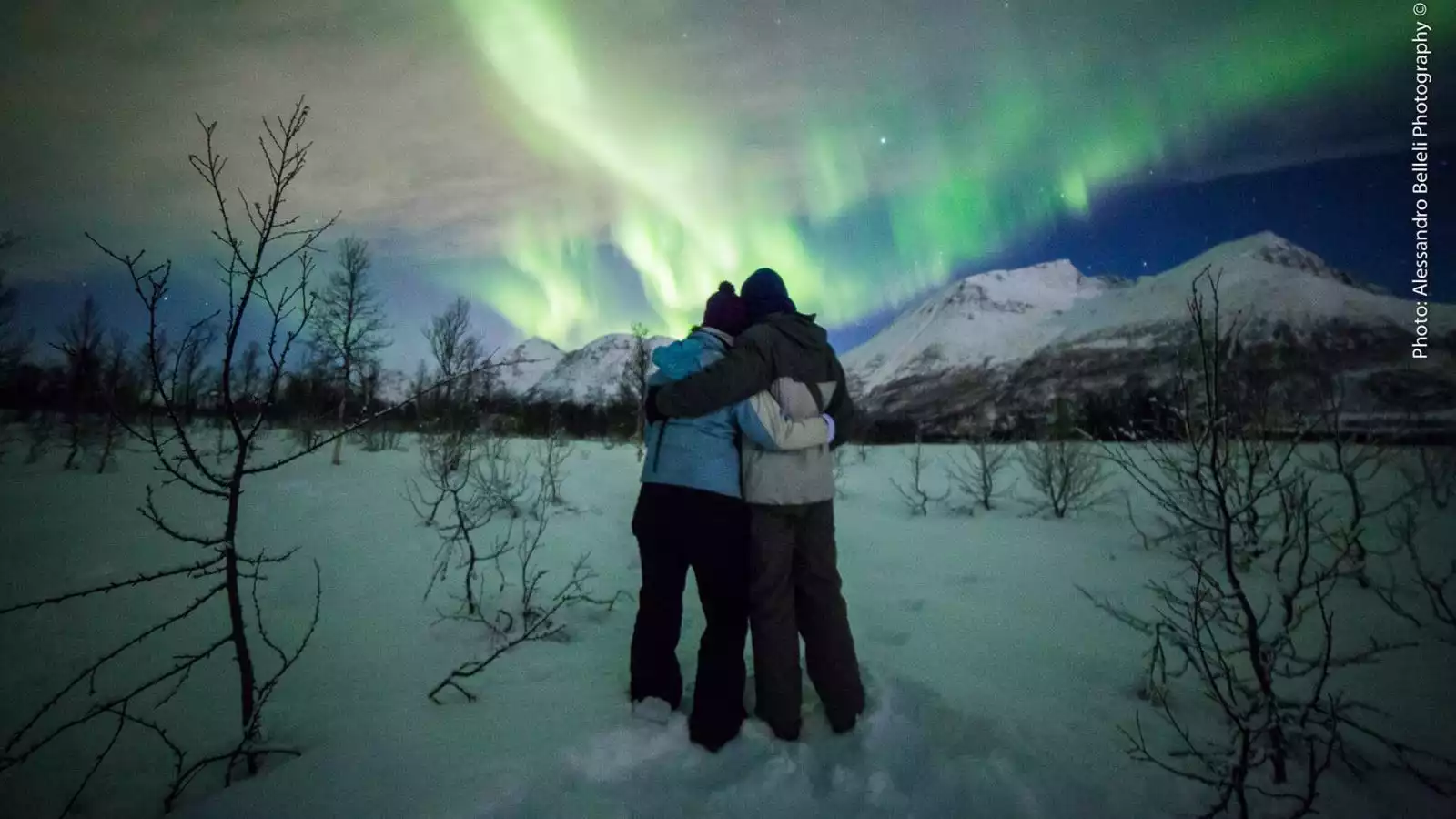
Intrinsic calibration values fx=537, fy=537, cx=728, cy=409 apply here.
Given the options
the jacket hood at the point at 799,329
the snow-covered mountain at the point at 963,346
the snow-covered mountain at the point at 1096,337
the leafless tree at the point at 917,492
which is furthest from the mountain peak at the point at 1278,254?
the jacket hood at the point at 799,329

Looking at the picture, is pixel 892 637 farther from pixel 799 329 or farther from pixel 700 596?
pixel 799 329

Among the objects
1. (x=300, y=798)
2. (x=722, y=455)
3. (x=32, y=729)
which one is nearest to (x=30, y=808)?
(x=32, y=729)

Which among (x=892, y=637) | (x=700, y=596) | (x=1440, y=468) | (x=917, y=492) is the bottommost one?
(x=892, y=637)

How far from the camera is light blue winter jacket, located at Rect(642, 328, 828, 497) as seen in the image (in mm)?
2646

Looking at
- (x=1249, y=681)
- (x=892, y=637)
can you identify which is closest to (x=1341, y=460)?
(x=1249, y=681)

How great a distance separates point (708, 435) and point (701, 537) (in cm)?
50

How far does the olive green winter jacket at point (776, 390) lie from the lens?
2.57 metres

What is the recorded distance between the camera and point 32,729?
2514 mm

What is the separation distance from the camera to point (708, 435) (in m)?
2.71

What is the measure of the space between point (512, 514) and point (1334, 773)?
7.32 metres

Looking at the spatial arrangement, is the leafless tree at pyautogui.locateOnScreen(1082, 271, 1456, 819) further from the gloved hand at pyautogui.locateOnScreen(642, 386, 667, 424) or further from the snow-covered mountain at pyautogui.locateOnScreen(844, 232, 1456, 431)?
the snow-covered mountain at pyautogui.locateOnScreen(844, 232, 1456, 431)

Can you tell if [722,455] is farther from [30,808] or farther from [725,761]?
[30,808]

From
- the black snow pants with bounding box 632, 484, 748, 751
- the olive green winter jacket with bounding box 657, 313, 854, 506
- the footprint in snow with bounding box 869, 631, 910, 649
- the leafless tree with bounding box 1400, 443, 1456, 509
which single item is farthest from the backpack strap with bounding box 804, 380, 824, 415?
the leafless tree with bounding box 1400, 443, 1456, 509

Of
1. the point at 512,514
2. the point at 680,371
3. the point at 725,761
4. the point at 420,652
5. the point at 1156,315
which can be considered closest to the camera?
the point at 725,761
